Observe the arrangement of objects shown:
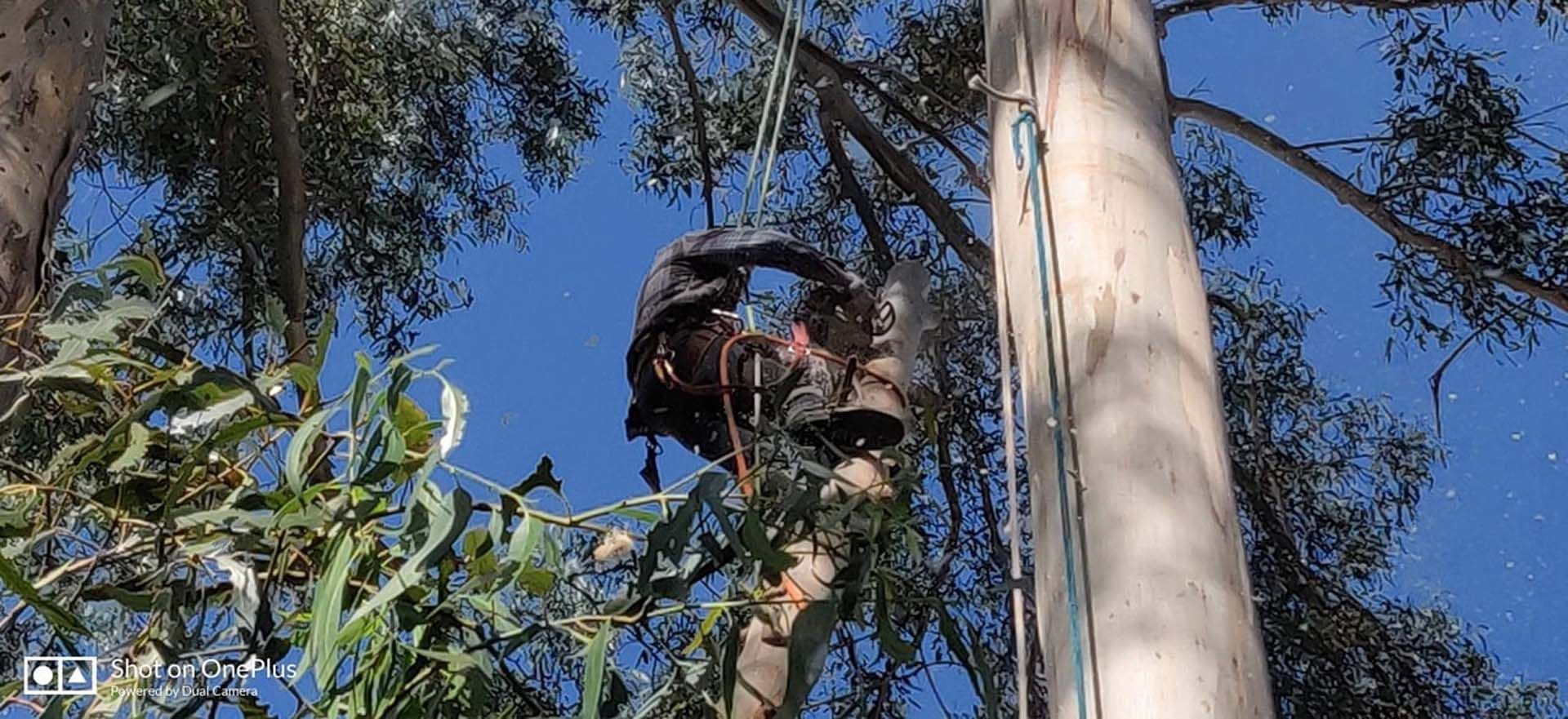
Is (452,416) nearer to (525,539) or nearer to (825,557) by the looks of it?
(525,539)

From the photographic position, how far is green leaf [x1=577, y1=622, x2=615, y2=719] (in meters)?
0.95

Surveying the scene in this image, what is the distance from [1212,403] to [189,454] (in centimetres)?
61

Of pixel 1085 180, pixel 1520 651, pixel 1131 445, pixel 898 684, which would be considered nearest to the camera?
pixel 1131 445

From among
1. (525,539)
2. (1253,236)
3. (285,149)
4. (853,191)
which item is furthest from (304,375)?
(1253,236)

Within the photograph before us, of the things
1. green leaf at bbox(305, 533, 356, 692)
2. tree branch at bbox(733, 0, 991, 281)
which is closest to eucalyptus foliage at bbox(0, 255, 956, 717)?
green leaf at bbox(305, 533, 356, 692)

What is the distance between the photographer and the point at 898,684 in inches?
105

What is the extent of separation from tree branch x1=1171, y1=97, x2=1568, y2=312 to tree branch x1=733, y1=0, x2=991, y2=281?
1.36ft

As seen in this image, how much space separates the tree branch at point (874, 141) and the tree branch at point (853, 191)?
0.09 feet

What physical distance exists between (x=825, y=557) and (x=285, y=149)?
1.57 meters

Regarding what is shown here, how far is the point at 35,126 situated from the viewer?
137 centimetres

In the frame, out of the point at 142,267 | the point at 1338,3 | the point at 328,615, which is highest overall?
the point at 1338,3

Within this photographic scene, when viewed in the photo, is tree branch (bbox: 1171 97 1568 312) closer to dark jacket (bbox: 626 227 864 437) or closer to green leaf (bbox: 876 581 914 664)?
dark jacket (bbox: 626 227 864 437)

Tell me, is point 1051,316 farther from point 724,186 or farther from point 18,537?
point 724,186

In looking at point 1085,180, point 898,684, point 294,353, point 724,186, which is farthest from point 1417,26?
point 294,353
